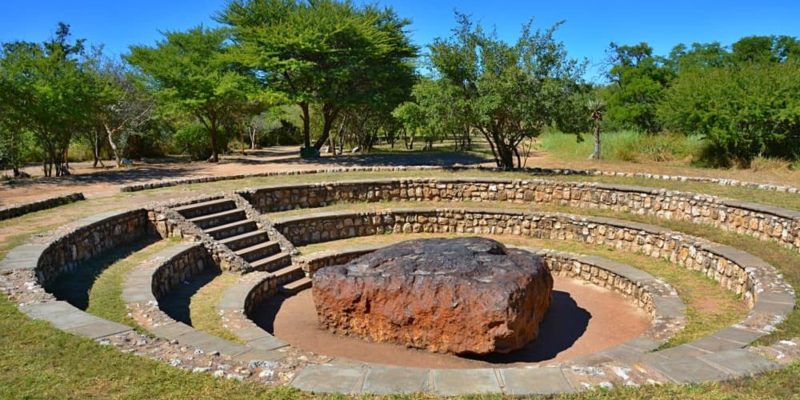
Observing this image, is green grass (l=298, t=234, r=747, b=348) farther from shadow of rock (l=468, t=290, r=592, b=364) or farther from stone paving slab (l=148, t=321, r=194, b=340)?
stone paving slab (l=148, t=321, r=194, b=340)

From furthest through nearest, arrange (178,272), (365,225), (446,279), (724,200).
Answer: (365,225), (724,200), (178,272), (446,279)

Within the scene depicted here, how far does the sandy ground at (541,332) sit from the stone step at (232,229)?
2.65 metres

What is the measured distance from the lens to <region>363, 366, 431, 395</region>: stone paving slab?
469cm

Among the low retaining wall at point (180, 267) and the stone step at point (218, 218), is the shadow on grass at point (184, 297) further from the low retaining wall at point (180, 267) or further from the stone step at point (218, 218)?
the stone step at point (218, 218)

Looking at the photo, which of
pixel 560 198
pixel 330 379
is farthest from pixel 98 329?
pixel 560 198

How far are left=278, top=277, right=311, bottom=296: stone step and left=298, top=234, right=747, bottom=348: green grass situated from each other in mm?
1680

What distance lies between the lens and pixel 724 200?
1288 cm

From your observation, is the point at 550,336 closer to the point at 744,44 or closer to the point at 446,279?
the point at 446,279

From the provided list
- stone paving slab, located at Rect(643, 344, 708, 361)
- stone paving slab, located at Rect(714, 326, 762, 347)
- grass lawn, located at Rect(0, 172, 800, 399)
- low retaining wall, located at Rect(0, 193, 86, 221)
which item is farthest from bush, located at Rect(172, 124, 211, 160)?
stone paving slab, located at Rect(643, 344, 708, 361)

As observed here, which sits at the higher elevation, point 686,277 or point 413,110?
point 413,110

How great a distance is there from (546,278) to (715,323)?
2478 millimetres

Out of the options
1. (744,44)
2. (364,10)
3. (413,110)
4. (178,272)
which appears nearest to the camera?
(178,272)

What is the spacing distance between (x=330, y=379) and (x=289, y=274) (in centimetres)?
746

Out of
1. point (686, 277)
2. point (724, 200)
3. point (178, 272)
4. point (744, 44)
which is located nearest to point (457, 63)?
point (724, 200)
